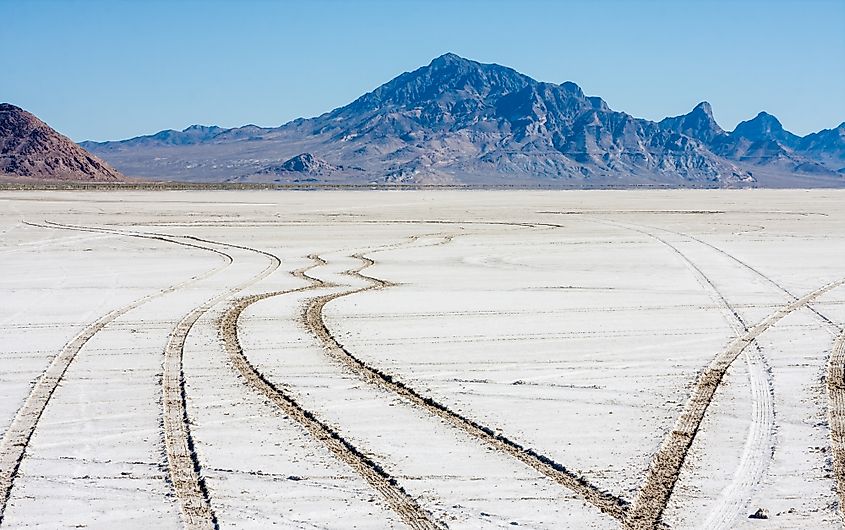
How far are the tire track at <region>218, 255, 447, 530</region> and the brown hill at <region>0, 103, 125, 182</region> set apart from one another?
154591 mm

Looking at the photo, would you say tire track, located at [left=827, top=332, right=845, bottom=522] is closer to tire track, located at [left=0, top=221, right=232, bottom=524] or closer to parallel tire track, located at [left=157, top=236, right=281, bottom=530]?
parallel tire track, located at [left=157, top=236, right=281, bottom=530]

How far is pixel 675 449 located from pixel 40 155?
17417 cm

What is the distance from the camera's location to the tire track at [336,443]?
638cm

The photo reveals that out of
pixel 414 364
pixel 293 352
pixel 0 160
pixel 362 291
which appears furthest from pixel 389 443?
pixel 0 160

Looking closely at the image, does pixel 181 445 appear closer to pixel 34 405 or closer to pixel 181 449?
pixel 181 449

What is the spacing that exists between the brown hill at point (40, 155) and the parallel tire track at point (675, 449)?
156360 millimetres

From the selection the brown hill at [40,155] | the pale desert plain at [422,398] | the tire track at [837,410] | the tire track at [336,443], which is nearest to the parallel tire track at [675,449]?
the pale desert plain at [422,398]

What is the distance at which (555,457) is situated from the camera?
294 inches

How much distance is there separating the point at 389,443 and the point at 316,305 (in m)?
7.55

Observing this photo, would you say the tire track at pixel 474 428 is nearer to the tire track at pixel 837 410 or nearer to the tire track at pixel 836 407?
the tire track at pixel 836 407

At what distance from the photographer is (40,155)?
168m

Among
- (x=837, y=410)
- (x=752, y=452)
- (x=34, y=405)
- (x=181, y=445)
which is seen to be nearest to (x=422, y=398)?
(x=181, y=445)

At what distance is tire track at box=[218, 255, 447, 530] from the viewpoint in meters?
6.38

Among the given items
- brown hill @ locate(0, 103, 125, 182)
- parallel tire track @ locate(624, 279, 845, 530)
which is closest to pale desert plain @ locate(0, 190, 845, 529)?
parallel tire track @ locate(624, 279, 845, 530)
